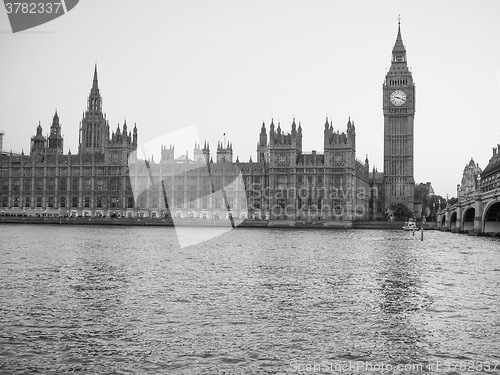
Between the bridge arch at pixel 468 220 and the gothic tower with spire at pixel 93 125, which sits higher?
the gothic tower with spire at pixel 93 125

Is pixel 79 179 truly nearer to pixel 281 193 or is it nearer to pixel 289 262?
pixel 281 193

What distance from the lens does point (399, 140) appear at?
168750 mm

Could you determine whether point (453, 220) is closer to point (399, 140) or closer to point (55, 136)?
point (399, 140)

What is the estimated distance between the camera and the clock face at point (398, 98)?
17175 centimetres

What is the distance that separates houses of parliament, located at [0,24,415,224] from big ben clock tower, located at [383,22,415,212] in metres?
0.26

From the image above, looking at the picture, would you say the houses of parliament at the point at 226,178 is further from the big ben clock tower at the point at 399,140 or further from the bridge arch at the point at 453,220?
the bridge arch at the point at 453,220

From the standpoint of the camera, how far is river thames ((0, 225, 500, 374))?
61.1ft

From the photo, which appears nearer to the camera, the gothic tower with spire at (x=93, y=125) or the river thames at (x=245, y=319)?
the river thames at (x=245, y=319)

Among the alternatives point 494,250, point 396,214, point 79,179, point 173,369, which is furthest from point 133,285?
point 79,179

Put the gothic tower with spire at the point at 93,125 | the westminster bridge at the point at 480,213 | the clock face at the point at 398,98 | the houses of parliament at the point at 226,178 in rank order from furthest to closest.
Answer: the gothic tower with spire at the point at 93,125, the clock face at the point at 398,98, the houses of parliament at the point at 226,178, the westminster bridge at the point at 480,213

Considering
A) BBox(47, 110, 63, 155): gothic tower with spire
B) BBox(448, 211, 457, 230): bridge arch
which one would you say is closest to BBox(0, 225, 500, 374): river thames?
BBox(448, 211, 457, 230): bridge arch

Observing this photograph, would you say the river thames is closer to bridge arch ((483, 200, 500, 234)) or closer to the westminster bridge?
the westminster bridge

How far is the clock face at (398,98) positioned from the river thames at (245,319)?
433ft

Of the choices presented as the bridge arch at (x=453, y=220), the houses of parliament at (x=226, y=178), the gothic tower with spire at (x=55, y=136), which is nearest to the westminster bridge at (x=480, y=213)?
the bridge arch at (x=453, y=220)
